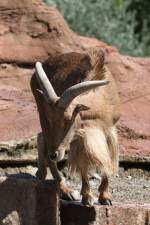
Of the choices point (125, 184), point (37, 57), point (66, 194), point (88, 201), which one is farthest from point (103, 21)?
point (88, 201)

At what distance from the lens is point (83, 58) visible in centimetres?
829

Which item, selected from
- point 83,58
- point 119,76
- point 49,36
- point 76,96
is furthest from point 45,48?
point 76,96

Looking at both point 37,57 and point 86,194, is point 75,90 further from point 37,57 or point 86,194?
point 37,57

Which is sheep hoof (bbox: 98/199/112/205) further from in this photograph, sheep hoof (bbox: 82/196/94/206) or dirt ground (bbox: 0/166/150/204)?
dirt ground (bbox: 0/166/150/204)

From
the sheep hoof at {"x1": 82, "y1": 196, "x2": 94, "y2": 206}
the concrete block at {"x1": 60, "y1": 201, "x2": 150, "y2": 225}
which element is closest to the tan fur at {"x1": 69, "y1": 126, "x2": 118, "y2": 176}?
the sheep hoof at {"x1": 82, "y1": 196, "x2": 94, "y2": 206}

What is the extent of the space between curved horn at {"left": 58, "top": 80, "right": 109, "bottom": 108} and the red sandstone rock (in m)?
3.53

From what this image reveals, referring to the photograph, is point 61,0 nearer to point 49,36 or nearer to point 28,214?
point 49,36

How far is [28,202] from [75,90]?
94 cm

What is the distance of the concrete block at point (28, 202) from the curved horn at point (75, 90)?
666mm

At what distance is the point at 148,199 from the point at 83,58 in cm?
137

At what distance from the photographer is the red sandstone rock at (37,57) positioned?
11047 millimetres

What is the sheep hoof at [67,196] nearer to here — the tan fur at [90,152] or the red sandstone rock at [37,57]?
the tan fur at [90,152]

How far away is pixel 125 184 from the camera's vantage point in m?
9.37

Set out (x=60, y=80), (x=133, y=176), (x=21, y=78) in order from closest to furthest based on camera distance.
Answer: (x=60, y=80) < (x=133, y=176) < (x=21, y=78)
